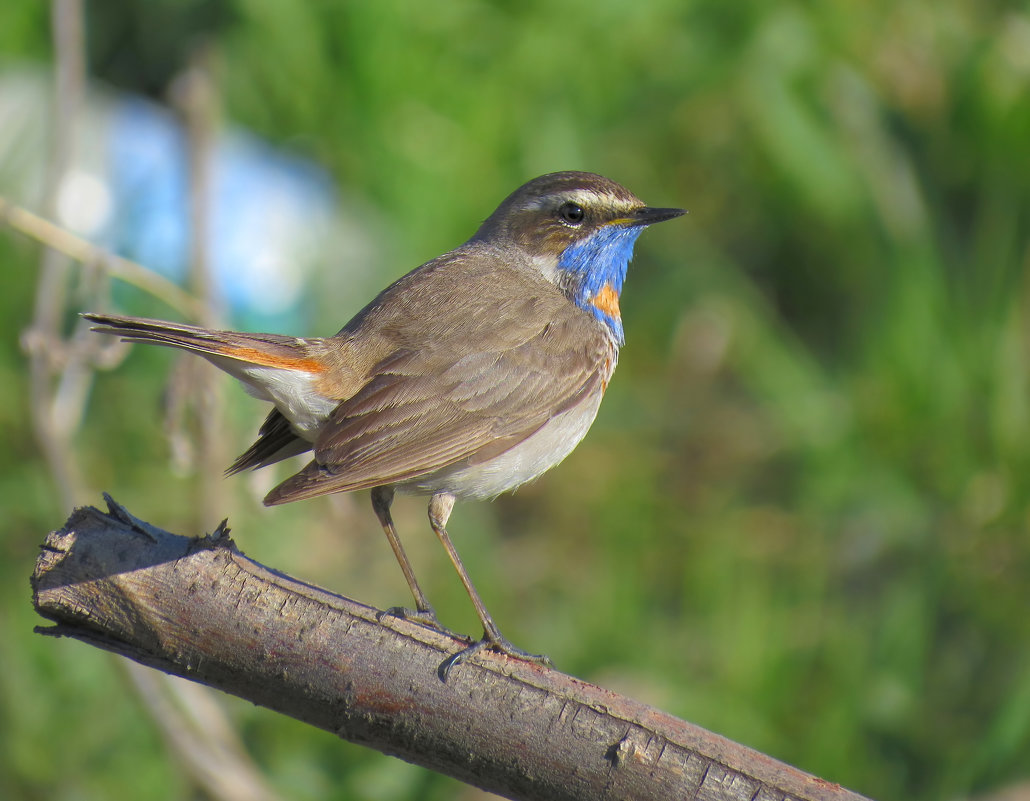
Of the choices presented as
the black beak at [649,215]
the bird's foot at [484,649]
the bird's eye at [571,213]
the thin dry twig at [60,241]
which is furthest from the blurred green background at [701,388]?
the black beak at [649,215]

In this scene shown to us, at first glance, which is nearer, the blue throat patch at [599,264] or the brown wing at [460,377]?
the brown wing at [460,377]

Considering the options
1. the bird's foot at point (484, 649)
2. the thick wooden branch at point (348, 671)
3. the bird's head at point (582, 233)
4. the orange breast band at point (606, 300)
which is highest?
the bird's head at point (582, 233)

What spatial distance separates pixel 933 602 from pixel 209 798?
3.12m

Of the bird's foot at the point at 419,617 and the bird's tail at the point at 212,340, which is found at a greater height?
the bird's tail at the point at 212,340

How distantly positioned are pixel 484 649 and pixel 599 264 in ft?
5.67

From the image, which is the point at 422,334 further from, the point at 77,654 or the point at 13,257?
the point at 13,257

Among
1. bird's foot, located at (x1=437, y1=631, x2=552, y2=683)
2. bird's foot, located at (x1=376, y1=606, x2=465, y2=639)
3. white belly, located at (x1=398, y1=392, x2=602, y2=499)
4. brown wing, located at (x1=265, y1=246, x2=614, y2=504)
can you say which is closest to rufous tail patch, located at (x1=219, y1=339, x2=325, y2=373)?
brown wing, located at (x1=265, y1=246, x2=614, y2=504)

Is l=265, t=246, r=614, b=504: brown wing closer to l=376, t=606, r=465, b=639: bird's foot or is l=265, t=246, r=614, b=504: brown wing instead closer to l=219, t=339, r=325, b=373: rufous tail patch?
l=219, t=339, r=325, b=373: rufous tail patch

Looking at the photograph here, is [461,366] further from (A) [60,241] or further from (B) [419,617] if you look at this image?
(A) [60,241]

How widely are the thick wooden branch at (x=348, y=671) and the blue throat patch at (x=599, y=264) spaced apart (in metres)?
1.68

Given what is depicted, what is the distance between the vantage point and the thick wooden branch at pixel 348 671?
110 inches

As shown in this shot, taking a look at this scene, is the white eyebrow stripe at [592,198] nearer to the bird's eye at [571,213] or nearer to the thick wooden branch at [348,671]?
the bird's eye at [571,213]

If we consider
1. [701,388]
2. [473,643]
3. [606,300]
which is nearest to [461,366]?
[606,300]

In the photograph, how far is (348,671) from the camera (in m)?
2.90
